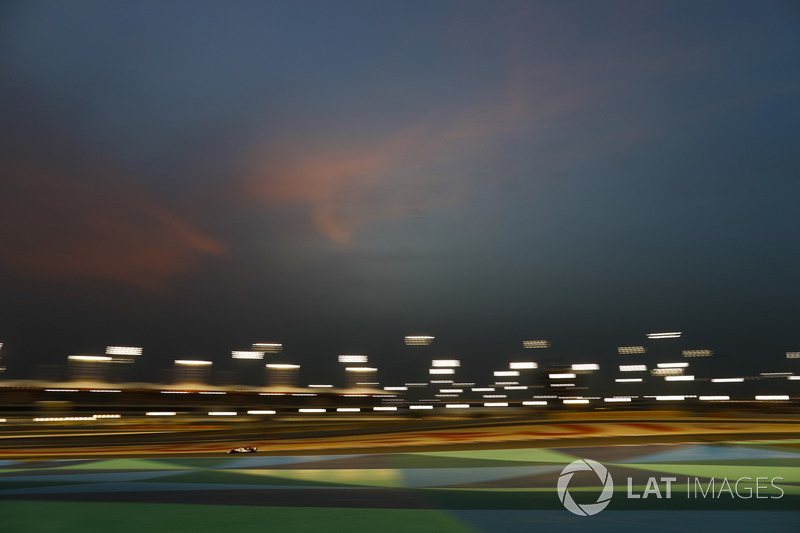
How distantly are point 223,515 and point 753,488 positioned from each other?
12.0m

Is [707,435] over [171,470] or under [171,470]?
over

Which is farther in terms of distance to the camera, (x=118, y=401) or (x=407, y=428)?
(x=118, y=401)

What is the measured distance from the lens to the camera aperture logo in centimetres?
1262

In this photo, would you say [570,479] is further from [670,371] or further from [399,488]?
[670,371]

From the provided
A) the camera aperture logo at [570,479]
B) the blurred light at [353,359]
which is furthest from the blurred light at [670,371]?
the camera aperture logo at [570,479]

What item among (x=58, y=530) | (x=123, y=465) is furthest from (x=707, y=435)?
(x=58, y=530)

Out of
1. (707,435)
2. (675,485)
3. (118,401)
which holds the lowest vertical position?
(675,485)

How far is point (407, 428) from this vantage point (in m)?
45.8

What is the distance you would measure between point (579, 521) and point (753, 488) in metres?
5.92

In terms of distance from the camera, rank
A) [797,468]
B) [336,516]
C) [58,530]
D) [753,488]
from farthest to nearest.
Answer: [797,468] → [753,488] → [336,516] → [58,530]

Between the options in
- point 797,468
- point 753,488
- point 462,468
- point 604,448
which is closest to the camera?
point 753,488

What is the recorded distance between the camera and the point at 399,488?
15.8 m

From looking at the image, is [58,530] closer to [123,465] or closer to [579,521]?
[579,521]
